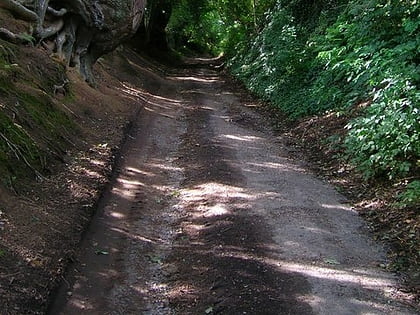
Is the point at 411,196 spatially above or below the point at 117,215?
above

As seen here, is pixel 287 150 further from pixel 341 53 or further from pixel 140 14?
pixel 140 14

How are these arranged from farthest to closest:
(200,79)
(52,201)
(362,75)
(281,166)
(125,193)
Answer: (200,79) < (362,75) < (281,166) < (125,193) < (52,201)

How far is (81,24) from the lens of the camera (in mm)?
14586

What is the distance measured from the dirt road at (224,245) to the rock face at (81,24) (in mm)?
4598

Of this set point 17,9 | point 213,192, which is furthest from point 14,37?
point 213,192

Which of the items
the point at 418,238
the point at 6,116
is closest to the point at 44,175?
the point at 6,116

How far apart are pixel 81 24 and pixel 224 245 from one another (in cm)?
1056

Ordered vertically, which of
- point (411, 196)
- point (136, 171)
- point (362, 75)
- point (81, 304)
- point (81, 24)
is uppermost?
point (362, 75)

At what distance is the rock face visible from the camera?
40.8 feet

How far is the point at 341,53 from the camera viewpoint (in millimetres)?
11547

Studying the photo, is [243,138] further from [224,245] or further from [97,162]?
[224,245]

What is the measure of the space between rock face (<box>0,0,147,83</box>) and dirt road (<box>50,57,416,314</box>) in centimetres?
460

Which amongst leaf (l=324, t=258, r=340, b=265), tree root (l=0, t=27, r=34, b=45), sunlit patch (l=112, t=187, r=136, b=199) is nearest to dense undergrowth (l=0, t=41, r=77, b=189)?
tree root (l=0, t=27, r=34, b=45)

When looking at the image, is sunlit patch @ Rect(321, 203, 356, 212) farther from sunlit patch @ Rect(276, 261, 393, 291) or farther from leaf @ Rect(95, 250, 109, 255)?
leaf @ Rect(95, 250, 109, 255)
